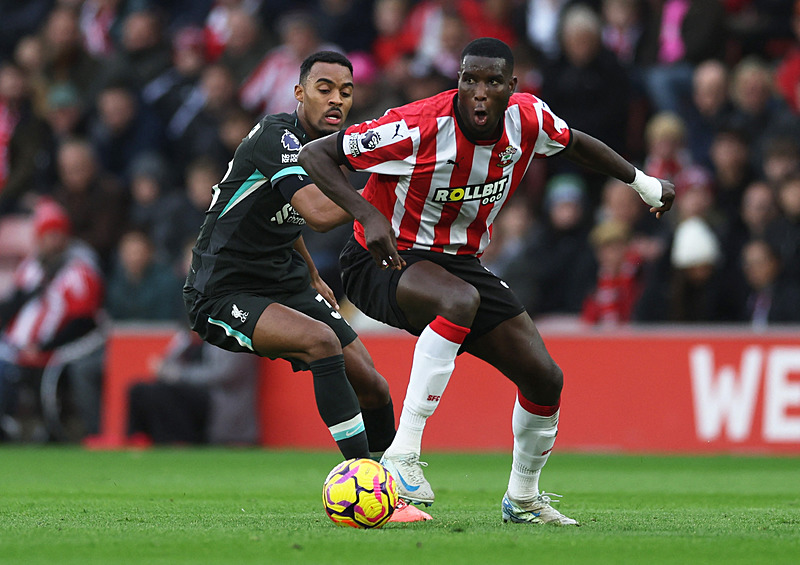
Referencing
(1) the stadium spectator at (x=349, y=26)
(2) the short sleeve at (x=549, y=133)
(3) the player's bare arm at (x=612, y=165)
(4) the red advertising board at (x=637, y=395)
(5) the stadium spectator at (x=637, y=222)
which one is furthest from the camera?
(1) the stadium spectator at (x=349, y=26)

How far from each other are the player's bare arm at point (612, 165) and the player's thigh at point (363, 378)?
1503 millimetres

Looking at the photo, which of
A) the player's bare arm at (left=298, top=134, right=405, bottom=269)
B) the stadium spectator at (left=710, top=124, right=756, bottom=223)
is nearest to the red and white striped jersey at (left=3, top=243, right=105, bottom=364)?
the stadium spectator at (left=710, top=124, right=756, bottom=223)

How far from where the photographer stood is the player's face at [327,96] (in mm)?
6473

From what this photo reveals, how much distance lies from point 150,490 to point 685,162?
692cm

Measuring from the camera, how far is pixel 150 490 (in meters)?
8.20

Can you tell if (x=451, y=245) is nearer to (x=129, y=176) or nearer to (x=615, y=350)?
(x=615, y=350)

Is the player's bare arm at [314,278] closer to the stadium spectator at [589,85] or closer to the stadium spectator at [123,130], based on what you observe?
the stadium spectator at [589,85]

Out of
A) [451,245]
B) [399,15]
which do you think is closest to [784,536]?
[451,245]

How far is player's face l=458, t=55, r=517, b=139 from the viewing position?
570 centimetres

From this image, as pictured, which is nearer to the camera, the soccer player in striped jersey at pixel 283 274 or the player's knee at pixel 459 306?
the player's knee at pixel 459 306

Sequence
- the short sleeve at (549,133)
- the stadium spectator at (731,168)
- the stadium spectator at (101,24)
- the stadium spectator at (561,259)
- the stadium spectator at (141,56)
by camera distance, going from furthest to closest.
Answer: the stadium spectator at (101,24)
the stadium spectator at (141,56)
the stadium spectator at (561,259)
the stadium spectator at (731,168)
the short sleeve at (549,133)

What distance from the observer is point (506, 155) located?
19.6 feet

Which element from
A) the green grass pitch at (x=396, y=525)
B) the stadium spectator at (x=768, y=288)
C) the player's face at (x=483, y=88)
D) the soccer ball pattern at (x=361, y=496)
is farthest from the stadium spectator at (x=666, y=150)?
the soccer ball pattern at (x=361, y=496)

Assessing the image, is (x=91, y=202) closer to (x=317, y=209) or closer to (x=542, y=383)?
(x=317, y=209)
